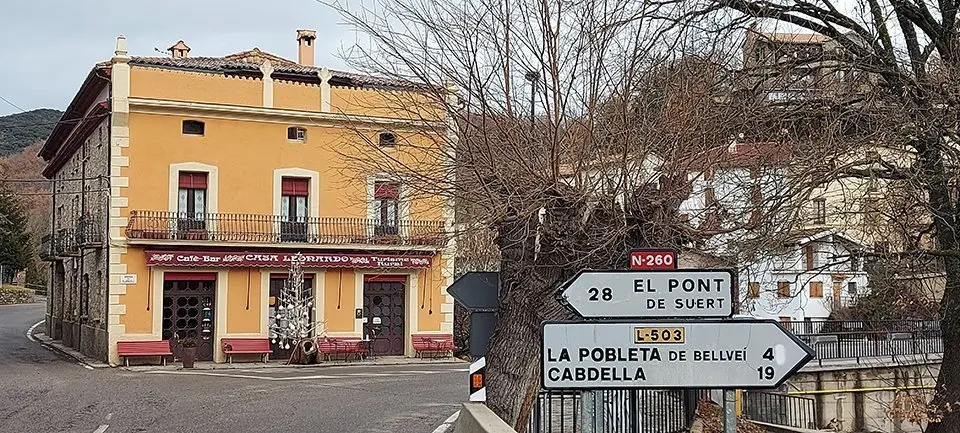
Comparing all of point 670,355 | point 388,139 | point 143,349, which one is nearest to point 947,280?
point 388,139

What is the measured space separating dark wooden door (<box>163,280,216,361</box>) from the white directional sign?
25213 mm

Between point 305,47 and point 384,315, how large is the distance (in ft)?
37.0

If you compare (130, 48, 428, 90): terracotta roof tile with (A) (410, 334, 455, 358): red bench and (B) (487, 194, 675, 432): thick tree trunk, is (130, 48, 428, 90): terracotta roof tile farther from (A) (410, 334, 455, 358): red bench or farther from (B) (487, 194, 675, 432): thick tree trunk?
(B) (487, 194, 675, 432): thick tree trunk

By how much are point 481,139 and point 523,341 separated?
7.83 feet

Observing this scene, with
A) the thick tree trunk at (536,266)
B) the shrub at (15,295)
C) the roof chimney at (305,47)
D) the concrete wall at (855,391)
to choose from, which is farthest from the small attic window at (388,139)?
the shrub at (15,295)

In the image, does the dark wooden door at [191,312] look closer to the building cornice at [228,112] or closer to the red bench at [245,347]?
the red bench at [245,347]

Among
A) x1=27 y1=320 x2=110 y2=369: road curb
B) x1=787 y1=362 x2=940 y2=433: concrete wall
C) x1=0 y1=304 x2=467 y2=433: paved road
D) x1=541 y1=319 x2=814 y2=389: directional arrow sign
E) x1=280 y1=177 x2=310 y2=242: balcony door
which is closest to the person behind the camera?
x1=541 y1=319 x2=814 y2=389: directional arrow sign

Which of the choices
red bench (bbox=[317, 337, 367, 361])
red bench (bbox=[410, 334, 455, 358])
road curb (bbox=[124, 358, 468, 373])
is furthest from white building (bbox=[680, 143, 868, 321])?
red bench (bbox=[410, 334, 455, 358])

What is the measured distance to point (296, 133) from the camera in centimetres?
3128

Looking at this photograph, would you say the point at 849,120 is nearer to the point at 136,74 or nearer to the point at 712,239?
the point at 712,239

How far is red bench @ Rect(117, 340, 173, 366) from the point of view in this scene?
2839 centimetres

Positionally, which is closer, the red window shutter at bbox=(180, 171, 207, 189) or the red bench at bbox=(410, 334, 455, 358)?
the red window shutter at bbox=(180, 171, 207, 189)

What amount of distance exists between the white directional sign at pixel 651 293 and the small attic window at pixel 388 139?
6007mm

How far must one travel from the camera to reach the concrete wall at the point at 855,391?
27.2 meters
